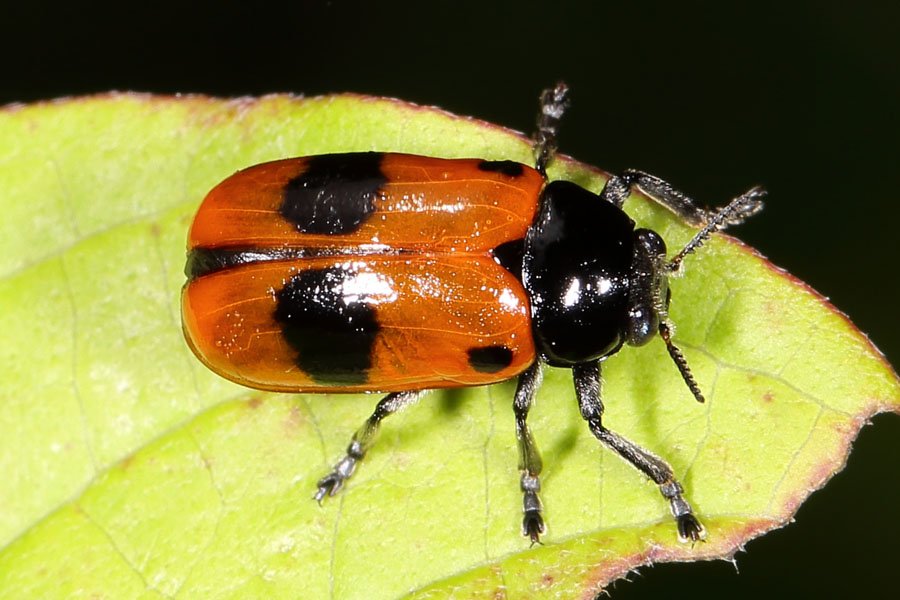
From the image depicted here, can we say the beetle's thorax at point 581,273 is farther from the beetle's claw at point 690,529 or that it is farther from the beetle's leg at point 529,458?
the beetle's claw at point 690,529

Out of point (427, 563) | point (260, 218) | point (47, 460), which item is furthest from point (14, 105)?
point (427, 563)

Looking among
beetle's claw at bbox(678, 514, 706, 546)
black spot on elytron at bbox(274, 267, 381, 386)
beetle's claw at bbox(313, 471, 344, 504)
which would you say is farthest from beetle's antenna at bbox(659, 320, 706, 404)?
beetle's claw at bbox(313, 471, 344, 504)

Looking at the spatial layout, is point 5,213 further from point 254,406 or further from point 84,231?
point 254,406

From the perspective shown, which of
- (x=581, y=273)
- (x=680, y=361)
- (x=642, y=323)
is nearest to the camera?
(x=680, y=361)

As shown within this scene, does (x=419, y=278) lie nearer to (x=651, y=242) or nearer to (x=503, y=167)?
(x=503, y=167)

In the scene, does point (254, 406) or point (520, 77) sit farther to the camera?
point (520, 77)

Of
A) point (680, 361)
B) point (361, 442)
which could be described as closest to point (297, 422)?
point (361, 442)

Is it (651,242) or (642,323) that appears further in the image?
(651,242)
